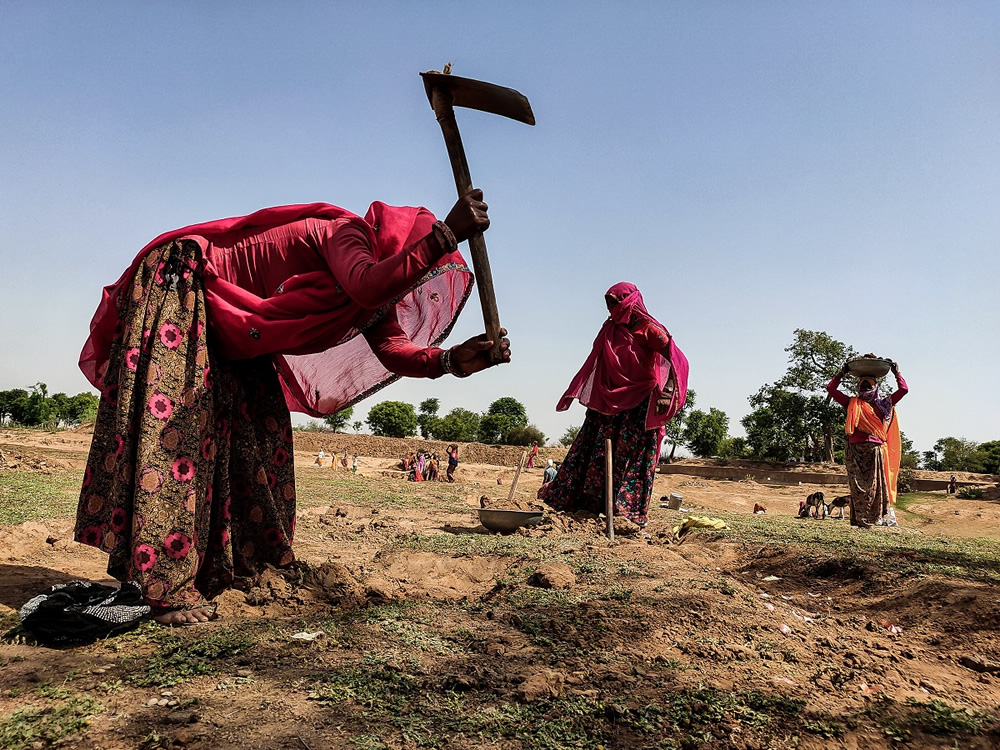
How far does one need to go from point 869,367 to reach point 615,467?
503 centimetres

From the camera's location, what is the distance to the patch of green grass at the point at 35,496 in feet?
17.5

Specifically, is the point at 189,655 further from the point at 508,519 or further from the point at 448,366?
the point at 508,519

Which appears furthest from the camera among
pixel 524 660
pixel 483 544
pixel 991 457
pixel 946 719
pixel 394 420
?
pixel 394 420

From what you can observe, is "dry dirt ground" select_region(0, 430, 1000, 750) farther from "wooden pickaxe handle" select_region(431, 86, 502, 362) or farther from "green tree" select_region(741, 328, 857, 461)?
"green tree" select_region(741, 328, 857, 461)

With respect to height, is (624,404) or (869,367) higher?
(869,367)

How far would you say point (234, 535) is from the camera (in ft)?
10.7

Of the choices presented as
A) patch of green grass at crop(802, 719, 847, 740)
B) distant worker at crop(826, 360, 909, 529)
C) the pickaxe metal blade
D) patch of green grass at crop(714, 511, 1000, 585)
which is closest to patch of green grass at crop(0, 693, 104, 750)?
patch of green grass at crop(802, 719, 847, 740)

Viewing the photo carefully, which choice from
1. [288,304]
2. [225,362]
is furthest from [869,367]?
[225,362]

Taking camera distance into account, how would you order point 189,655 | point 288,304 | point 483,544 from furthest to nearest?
point 483,544 → point 288,304 → point 189,655

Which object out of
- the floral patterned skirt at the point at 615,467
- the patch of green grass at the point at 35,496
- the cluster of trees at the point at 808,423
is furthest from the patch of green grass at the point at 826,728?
the cluster of trees at the point at 808,423

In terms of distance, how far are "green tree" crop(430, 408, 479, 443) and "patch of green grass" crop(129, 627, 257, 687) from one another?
47.2m

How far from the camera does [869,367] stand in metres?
9.48

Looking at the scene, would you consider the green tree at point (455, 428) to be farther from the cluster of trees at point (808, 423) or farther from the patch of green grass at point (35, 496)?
the patch of green grass at point (35, 496)

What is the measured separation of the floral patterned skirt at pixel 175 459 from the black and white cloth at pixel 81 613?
0.07 meters
